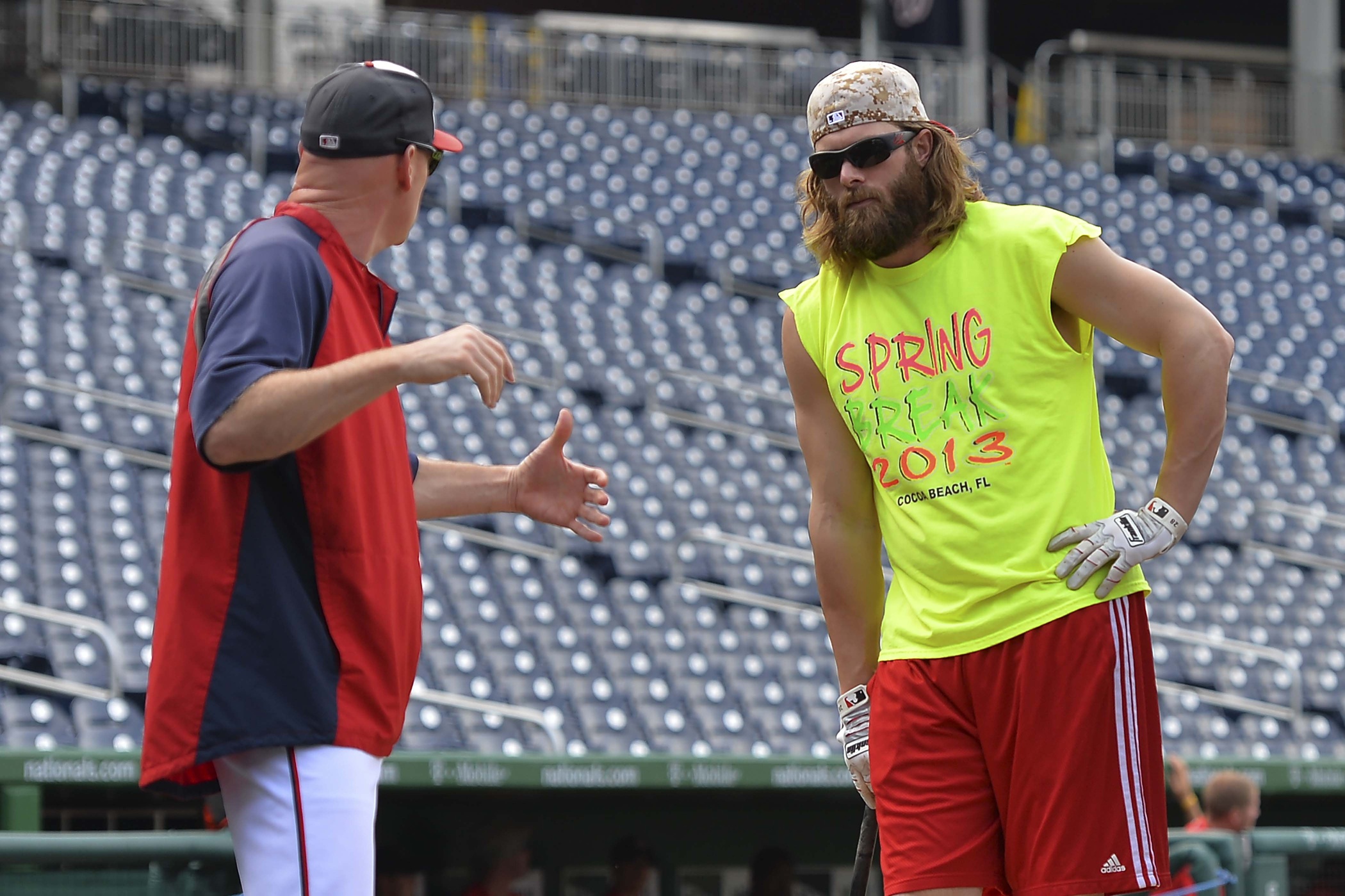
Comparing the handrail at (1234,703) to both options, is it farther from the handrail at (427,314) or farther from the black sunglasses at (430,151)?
the black sunglasses at (430,151)

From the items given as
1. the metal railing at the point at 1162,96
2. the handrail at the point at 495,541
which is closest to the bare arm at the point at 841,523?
the handrail at the point at 495,541

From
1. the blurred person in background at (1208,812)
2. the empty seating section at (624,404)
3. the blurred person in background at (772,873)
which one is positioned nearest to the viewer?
the blurred person in background at (1208,812)

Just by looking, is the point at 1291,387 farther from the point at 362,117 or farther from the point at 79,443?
the point at 362,117

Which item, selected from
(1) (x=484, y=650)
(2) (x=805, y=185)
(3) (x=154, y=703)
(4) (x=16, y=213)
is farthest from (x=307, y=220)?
(4) (x=16, y=213)

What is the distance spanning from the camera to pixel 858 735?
116 inches

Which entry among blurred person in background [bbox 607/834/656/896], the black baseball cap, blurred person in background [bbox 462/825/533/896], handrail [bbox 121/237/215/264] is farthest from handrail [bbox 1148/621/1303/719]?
the black baseball cap

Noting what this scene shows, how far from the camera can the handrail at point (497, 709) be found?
7535 mm

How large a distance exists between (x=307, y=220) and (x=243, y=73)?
15868 millimetres

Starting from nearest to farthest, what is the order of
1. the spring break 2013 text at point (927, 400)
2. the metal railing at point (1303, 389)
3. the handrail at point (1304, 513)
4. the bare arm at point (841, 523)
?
the spring break 2013 text at point (927, 400), the bare arm at point (841, 523), the handrail at point (1304, 513), the metal railing at point (1303, 389)

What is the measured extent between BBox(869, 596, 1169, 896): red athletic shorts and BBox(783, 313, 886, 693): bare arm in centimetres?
22

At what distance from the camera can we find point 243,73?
17375 mm

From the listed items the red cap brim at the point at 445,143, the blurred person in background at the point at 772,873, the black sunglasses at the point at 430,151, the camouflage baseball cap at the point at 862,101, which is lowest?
the blurred person in background at the point at 772,873

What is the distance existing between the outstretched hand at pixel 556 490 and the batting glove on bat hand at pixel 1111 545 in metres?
0.74

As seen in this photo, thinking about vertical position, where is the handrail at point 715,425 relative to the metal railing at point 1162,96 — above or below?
below
